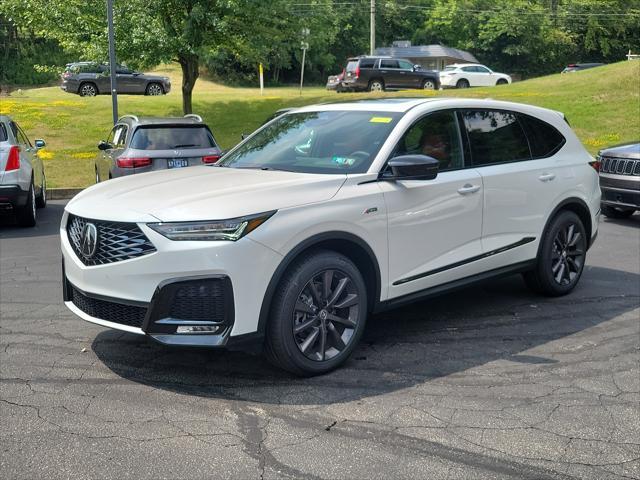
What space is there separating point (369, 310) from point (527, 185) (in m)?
2.00

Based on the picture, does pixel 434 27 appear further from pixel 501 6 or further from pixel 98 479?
pixel 98 479

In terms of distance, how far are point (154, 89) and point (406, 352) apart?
102ft

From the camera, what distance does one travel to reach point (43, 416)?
12.7 feet

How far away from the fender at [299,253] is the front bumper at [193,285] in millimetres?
36

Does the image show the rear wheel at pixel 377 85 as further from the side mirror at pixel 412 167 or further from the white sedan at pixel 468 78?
the side mirror at pixel 412 167

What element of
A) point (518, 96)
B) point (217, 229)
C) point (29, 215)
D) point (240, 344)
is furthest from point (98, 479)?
point (518, 96)

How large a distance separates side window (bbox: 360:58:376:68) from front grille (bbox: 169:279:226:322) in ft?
109

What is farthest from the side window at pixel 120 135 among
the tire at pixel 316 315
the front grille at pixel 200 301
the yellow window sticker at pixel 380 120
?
the front grille at pixel 200 301

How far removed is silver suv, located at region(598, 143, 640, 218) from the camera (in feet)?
34.6

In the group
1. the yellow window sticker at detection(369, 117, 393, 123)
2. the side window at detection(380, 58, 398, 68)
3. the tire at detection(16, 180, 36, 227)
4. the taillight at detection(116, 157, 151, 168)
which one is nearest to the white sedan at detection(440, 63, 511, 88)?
the side window at detection(380, 58, 398, 68)

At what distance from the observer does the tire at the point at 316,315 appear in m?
4.24

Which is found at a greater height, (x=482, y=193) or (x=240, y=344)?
(x=482, y=193)

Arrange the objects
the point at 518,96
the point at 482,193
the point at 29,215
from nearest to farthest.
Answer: the point at 482,193 → the point at 29,215 → the point at 518,96

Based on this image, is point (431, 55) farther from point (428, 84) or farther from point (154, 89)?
point (154, 89)
